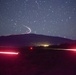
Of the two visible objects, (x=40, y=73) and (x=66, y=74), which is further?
(x=40, y=73)

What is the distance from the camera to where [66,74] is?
14.0 m

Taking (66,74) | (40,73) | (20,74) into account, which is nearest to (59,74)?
(66,74)

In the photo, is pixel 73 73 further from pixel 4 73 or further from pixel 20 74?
pixel 4 73

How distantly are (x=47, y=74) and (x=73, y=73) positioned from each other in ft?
5.76

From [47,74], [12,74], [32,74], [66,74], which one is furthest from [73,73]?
[12,74]

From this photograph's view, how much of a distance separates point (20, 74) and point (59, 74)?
274 cm

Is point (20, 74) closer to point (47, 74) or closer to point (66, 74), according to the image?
point (47, 74)

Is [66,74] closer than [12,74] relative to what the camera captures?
Yes

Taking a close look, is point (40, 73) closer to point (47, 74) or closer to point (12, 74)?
point (47, 74)

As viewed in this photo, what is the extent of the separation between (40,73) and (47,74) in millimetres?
654

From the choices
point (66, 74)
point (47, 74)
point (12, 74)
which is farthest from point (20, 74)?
point (66, 74)

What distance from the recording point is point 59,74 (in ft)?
46.4

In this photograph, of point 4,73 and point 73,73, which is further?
point 4,73

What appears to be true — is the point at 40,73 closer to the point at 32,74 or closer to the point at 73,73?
the point at 32,74
